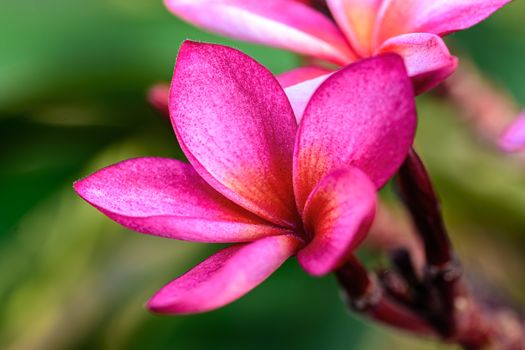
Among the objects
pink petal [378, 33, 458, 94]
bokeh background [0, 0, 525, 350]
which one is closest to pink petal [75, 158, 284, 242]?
pink petal [378, 33, 458, 94]

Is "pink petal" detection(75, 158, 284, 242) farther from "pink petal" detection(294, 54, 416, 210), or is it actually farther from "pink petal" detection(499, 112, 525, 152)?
"pink petal" detection(499, 112, 525, 152)

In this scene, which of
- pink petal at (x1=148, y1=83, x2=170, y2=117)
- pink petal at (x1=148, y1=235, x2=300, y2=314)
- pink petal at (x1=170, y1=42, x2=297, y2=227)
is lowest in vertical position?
pink petal at (x1=148, y1=235, x2=300, y2=314)

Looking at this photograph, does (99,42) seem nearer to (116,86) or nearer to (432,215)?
(116,86)

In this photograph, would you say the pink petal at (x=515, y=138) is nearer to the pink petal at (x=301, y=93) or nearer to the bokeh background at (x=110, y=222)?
the pink petal at (x=301, y=93)

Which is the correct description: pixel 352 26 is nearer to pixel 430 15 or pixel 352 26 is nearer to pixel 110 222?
pixel 430 15

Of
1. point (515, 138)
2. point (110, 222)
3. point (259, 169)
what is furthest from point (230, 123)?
point (110, 222)

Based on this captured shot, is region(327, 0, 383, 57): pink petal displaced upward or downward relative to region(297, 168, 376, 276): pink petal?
upward

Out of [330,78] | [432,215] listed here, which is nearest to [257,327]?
[432,215]

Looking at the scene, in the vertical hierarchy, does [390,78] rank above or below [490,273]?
above
